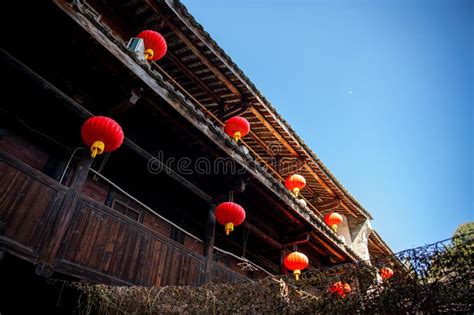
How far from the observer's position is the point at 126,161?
684cm

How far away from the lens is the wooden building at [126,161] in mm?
4684

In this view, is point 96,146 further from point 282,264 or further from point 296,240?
point 296,240

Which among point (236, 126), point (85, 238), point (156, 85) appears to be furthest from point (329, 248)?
point (85, 238)

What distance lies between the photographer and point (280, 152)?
42.0 feet

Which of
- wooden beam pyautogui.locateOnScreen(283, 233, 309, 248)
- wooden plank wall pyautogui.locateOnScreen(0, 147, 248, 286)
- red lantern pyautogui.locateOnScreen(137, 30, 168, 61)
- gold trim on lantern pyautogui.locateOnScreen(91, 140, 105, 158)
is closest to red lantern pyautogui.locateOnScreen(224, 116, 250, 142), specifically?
red lantern pyautogui.locateOnScreen(137, 30, 168, 61)

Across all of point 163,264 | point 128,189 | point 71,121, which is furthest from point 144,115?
point 163,264

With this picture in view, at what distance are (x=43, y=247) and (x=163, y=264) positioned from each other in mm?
2098

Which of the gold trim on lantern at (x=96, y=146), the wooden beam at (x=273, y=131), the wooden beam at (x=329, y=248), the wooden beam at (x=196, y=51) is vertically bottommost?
the gold trim on lantern at (x=96, y=146)

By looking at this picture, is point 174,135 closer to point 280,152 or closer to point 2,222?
point 2,222

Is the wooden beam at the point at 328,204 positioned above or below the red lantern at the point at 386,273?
above

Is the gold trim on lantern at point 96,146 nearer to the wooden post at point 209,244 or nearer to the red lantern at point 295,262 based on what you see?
the wooden post at point 209,244

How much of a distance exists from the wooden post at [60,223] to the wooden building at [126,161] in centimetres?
1

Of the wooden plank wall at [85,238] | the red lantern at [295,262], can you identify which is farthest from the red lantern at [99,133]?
the red lantern at [295,262]

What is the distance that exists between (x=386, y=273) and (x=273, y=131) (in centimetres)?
801
